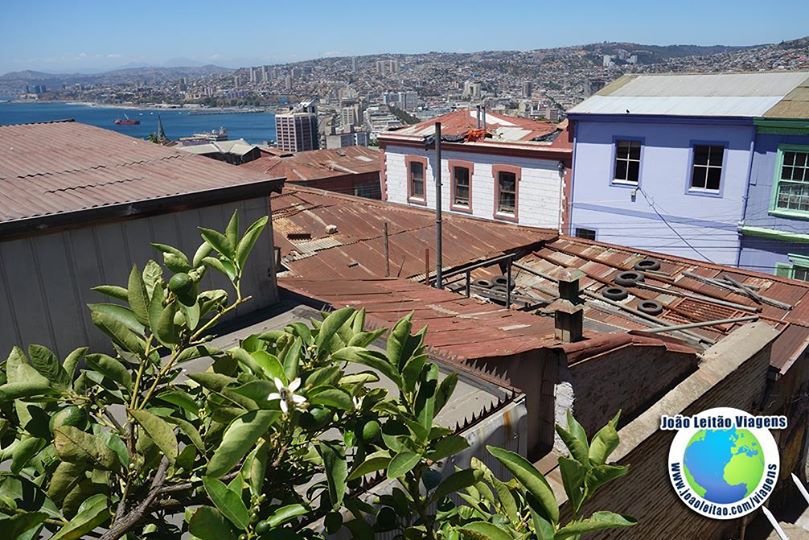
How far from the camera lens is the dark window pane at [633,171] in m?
22.4

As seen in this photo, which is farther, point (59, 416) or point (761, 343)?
point (761, 343)

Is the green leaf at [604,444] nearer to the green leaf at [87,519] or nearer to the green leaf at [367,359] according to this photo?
the green leaf at [367,359]

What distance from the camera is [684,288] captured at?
12.9 m

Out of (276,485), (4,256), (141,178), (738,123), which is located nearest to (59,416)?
(276,485)

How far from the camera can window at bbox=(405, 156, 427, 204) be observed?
1101 inches

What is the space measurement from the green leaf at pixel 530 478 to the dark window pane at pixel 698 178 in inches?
838

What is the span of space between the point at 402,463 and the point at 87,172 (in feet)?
20.7

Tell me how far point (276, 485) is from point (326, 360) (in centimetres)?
55

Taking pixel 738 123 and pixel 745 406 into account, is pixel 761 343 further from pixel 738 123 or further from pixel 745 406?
pixel 738 123

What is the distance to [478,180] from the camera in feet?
86.2

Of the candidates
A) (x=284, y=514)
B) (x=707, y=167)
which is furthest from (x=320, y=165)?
(x=284, y=514)

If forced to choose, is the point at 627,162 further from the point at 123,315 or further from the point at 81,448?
the point at 81,448

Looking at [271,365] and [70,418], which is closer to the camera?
[271,365]

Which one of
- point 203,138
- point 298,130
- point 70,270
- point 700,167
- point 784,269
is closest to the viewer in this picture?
point 70,270
